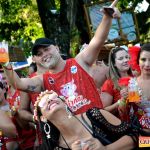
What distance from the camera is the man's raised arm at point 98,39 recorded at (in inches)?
168

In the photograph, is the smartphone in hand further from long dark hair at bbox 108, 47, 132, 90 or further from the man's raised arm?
long dark hair at bbox 108, 47, 132, 90

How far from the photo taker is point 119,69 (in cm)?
534

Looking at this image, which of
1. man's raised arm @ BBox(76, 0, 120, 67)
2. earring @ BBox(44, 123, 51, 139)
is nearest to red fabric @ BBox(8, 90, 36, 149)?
man's raised arm @ BBox(76, 0, 120, 67)

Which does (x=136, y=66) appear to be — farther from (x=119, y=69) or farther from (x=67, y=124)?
(x=67, y=124)

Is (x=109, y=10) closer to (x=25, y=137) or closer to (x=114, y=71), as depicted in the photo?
(x=114, y=71)

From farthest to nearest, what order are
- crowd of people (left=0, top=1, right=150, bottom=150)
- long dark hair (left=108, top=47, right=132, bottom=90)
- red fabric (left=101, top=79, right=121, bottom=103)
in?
long dark hair (left=108, top=47, right=132, bottom=90), red fabric (left=101, top=79, right=121, bottom=103), crowd of people (left=0, top=1, right=150, bottom=150)

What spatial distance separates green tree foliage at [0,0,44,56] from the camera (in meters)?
17.9

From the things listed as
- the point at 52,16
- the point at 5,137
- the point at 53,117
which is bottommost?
the point at 5,137

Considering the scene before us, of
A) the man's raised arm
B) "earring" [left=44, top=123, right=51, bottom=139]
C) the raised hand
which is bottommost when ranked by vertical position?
"earring" [left=44, top=123, right=51, bottom=139]

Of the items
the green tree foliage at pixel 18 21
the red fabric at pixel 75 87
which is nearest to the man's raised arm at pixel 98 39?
the red fabric at pixel 75 87

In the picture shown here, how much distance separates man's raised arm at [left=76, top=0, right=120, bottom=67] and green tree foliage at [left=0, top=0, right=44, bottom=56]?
12.5 m

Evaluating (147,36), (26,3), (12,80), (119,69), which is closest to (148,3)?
(147,36)

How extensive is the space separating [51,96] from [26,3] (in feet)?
49.5

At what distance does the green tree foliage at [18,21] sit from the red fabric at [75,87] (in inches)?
493
